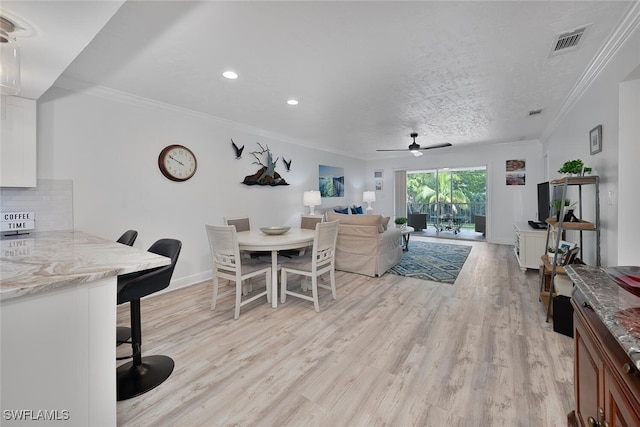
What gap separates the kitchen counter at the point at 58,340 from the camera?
0.89m

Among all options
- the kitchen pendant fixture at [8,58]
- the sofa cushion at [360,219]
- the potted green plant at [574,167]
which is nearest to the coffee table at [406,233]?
the sofa cushion at [360,219]

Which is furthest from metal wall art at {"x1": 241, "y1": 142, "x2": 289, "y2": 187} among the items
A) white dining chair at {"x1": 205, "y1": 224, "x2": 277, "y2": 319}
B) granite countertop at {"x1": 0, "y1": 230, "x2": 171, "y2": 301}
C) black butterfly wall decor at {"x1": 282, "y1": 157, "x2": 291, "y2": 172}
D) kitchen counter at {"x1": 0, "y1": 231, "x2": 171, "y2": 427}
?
kitchen counter at {"x1": 0, "y1": 231, "x2": 171, "y2": 427}

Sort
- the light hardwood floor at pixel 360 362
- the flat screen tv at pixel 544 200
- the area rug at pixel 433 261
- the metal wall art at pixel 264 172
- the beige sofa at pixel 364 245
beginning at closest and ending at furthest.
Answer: the light hardwood floor at pixel 360 362 < the beige sofa at pixel 364 245 < the area rug at pixel 433 261 < the flat screen tv at pixel 544 200 < the metal wall art at pixel 264 172

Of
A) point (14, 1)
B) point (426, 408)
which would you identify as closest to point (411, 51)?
point (14, 1)

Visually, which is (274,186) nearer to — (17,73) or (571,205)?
(17,73)

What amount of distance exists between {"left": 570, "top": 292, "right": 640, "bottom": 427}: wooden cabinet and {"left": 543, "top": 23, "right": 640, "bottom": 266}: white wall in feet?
4.98

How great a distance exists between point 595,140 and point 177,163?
4.58 metres

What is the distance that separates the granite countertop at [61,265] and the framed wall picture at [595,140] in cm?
351

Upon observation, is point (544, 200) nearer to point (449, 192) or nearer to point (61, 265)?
point (449, 192)

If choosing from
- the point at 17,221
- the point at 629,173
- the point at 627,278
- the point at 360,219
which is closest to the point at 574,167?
the point at 629,173

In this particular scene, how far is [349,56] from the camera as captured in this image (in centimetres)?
219

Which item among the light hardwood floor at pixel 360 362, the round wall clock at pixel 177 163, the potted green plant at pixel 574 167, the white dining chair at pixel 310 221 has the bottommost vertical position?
the light hardwood floor at pixel 360 362

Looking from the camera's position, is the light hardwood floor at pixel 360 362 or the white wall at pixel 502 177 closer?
the light hardwood floor at pixel 360 362

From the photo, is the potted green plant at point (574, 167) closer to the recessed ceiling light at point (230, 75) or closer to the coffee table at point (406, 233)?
the coffee table at point (406, 233)
